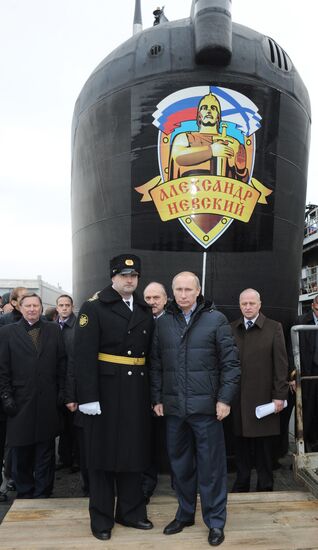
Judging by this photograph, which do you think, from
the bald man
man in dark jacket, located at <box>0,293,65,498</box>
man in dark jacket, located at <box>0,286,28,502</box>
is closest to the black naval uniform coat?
the bald man

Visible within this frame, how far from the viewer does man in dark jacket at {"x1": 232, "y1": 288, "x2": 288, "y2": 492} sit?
3.65 meters

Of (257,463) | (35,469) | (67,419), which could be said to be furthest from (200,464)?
(67,419)

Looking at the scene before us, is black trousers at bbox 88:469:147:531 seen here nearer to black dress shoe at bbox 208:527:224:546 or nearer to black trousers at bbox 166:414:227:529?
black trousers at bbox 166:414:227:529

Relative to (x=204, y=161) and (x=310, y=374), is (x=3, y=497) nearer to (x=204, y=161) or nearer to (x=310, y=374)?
(x=310, y=374)

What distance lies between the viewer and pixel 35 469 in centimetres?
372

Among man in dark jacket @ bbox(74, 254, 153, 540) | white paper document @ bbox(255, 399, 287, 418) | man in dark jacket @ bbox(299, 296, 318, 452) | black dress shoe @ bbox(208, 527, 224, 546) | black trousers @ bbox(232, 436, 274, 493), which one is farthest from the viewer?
man in dark jacket @ bbox(299, 296, 318, 452)

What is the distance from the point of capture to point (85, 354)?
2848 millimetres

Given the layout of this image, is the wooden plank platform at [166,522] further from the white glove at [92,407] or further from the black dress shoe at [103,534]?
the white glove at [92,407]

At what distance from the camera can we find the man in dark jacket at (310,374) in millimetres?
4648

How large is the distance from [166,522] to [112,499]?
1.33 ft

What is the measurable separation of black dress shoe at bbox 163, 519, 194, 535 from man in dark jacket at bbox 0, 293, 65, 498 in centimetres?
132

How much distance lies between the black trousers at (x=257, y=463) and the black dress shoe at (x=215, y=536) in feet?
3.83

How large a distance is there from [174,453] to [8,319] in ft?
8.62

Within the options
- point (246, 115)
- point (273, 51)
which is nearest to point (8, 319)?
point (246, 115)
